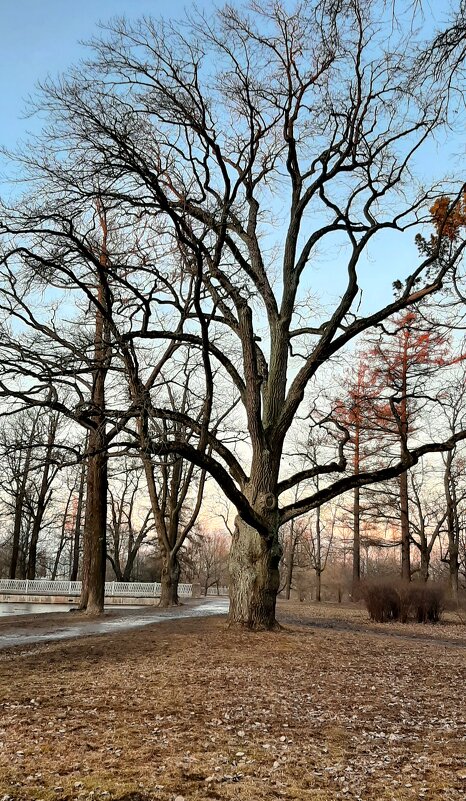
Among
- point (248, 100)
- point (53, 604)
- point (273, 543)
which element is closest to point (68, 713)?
point (273, 543)

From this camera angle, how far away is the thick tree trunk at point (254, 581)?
10.3m

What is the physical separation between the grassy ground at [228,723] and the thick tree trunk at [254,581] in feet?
3.95

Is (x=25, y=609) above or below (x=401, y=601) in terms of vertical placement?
below

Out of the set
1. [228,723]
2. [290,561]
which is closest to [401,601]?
[228,723]

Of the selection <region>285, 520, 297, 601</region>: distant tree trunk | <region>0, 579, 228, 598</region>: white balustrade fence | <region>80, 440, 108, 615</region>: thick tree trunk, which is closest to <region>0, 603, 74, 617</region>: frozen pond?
<region>0, 579, 228, 598</region>: white balustrade fence

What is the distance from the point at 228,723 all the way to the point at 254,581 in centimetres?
529

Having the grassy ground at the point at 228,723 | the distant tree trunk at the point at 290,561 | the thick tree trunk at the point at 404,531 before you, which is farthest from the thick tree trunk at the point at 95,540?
the distant tree trunk at the point at 290,561

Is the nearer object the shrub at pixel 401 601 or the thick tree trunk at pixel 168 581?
the shrub at pixel 401 601

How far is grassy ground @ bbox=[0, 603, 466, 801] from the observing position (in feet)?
12.4

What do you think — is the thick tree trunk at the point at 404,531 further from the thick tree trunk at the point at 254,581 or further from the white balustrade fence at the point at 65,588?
the thick tree trunk at the point at 254,581

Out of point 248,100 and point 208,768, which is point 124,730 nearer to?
point 208,768

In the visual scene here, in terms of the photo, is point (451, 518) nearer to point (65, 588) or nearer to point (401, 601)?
point (401, 601)

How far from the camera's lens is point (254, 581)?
34.0 ft

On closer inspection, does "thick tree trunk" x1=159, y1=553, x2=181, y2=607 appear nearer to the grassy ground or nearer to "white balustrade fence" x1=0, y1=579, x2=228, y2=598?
"white balustrade fence" x1=0, y1=579, x2=228, y2=598
